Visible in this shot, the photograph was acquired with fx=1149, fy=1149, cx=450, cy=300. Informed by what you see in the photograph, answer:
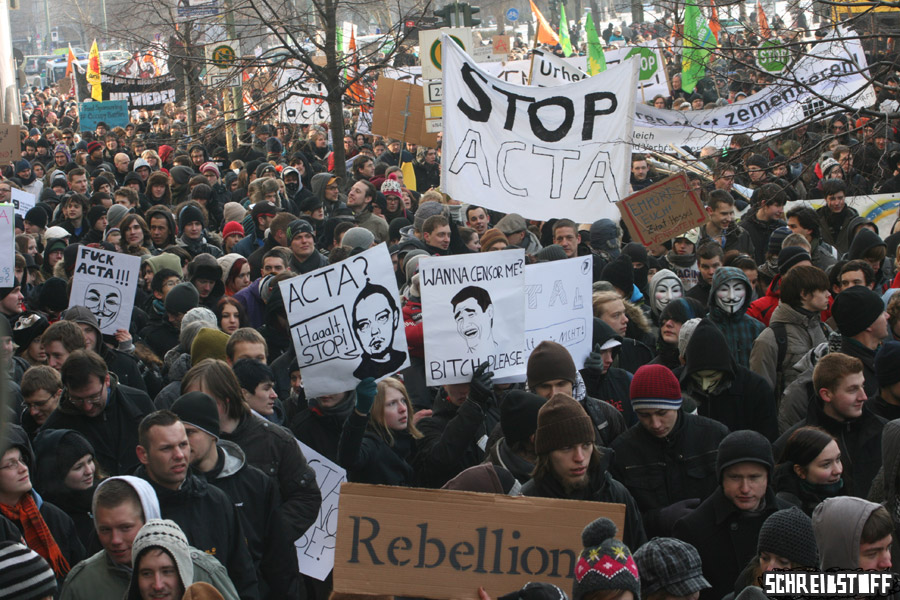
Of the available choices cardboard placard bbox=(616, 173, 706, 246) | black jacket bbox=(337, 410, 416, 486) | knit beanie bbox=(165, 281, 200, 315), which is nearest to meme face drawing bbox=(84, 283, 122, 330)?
knit beanie bbox=(165, 281, 200, 315)

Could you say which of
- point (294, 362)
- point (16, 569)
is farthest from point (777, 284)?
point (16, 569)

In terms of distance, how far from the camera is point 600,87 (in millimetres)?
8383

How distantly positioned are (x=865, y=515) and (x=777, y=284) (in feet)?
13.0

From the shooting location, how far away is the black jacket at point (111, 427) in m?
5.43

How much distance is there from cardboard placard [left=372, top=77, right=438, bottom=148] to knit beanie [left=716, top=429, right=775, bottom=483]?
10.7 m

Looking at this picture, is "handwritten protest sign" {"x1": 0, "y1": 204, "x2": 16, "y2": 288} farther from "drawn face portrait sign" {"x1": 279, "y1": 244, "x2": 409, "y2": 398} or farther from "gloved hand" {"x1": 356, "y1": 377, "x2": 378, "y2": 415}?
"gloved hand" {"x1": 356, "y1": 377, "x2": 378, "y2": 415}

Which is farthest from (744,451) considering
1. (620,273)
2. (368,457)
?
(620,273)

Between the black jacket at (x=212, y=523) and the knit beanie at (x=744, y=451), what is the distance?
180 centimetres

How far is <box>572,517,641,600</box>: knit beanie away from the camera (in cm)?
310

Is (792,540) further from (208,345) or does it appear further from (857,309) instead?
(208,345)

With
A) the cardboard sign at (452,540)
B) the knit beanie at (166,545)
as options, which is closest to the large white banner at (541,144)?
the cardboard sign at (452,540)

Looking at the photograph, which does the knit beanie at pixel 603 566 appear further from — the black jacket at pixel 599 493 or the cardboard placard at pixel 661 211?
the cardboard placard at pixel 661 211

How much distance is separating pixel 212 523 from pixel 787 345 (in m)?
3.54

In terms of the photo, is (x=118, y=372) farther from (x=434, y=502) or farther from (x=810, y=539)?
(x=810, y=539)
